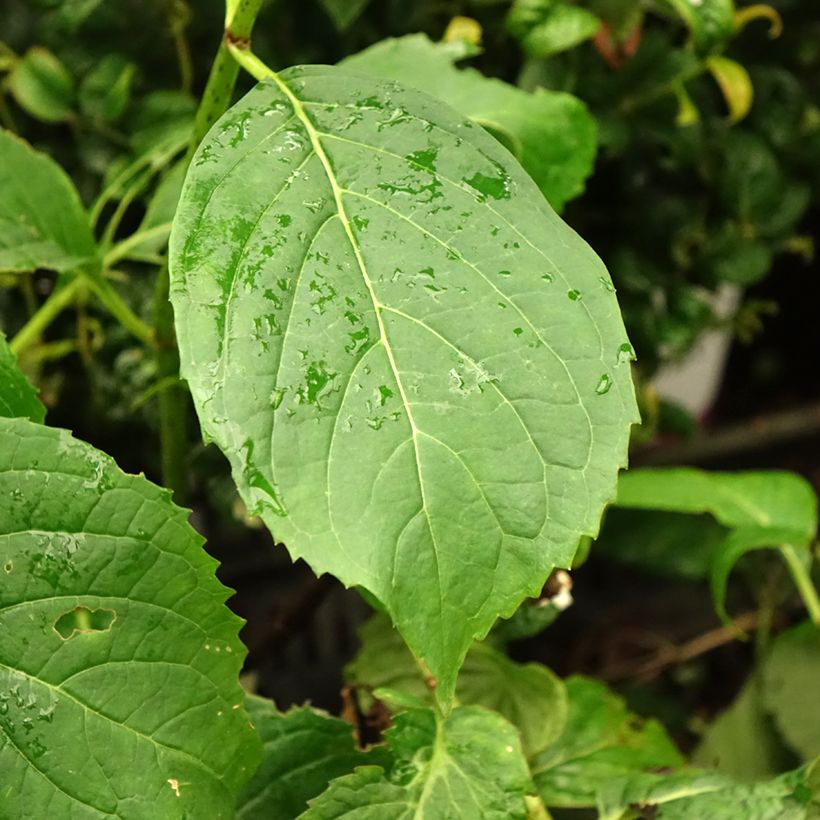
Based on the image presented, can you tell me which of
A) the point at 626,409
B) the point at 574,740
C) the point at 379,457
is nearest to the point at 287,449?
the point at 379,457

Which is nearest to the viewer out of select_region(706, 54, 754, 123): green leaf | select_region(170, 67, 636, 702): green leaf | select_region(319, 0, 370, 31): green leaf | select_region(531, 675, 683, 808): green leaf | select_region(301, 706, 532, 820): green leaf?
select_region(170, 67, 636, 702): green leaf

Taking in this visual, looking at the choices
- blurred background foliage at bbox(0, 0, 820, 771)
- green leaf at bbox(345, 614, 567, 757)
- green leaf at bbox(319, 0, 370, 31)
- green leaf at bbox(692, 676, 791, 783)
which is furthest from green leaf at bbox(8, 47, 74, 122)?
green leaf at bbox(692, 676, 791, 783)

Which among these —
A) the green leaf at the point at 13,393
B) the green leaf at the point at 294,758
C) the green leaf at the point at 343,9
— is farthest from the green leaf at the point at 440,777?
the green leaf at the point at 343,9

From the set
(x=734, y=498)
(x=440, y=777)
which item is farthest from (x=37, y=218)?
(x=734, y=498)

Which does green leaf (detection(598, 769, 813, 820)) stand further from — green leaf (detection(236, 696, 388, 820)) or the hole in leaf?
the hole in leaf

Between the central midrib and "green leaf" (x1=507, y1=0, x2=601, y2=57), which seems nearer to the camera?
Result: the central midrib

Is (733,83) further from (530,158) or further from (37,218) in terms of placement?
(37,218)
